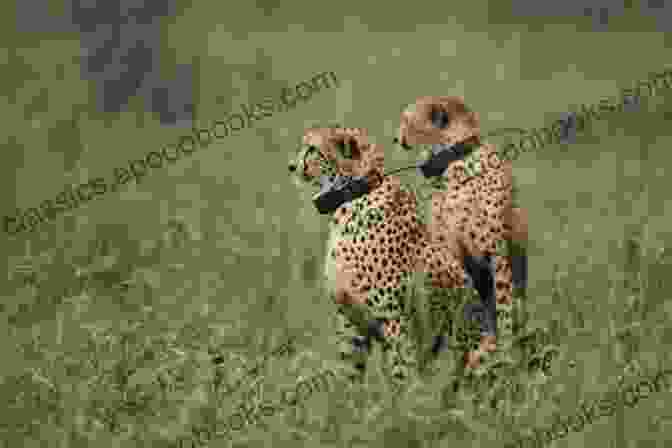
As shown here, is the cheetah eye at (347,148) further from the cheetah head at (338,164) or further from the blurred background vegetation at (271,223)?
the blurred background vegetation at (271,223)

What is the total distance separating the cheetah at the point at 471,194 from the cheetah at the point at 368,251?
0.13 meters

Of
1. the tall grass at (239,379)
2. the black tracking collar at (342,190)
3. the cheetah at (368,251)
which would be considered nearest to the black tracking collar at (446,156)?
the cheetah at (368,251)

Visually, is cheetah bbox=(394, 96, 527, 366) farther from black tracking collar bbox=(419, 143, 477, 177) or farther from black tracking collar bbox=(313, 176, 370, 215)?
black tracking collar bbox=(313, 176, 370, 215)

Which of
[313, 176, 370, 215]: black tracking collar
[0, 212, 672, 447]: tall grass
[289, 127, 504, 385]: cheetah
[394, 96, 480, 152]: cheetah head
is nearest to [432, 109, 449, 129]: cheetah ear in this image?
[394, 96, 480, 152]: cheetah head

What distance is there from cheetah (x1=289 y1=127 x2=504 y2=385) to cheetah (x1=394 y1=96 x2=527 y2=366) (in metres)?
0.13

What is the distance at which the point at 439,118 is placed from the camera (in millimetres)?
3686

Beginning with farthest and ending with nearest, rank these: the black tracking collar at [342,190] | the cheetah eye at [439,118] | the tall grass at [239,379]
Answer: the cheetah eye at [439,118] < the black tracking collar at [342,190] < the tall grass at [239,379]

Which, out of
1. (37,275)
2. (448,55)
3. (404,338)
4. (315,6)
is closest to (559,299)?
(404,338)

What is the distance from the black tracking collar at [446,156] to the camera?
12.1ft

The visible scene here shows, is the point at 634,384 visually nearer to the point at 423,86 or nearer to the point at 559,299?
the point at 559,299

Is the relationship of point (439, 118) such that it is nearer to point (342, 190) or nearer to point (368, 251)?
point (342, 190)

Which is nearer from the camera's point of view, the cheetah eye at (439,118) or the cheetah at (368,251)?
the cheetah at (368,251)

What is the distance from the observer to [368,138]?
3.57 metres

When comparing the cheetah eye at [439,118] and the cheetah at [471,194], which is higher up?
the cheetah eye at [439,118]
